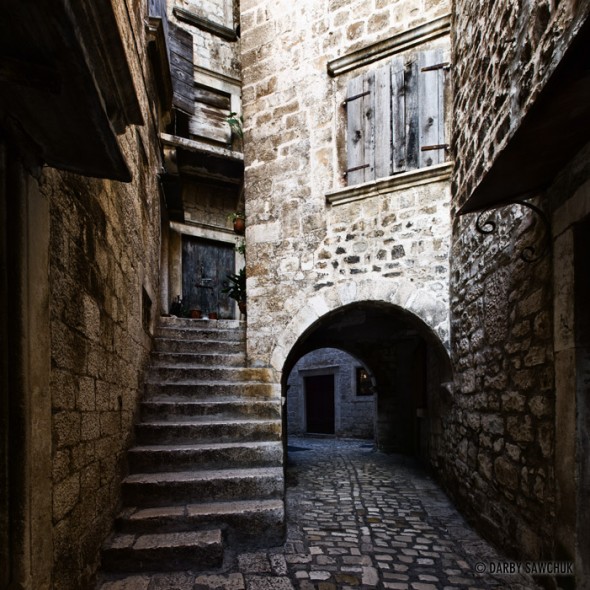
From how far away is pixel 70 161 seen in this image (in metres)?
1.58

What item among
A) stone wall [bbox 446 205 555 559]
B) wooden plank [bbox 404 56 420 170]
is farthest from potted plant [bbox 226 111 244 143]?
stone wall [bbox 446 205 555 559]

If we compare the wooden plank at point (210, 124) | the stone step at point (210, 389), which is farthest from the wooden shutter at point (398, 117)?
the wooden plank at point (210, 124)

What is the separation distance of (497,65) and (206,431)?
3.51 meters

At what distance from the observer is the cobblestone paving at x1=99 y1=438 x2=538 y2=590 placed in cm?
254

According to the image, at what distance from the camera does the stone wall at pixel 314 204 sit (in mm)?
4352

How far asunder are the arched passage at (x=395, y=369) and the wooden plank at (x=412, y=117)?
83.2 inches

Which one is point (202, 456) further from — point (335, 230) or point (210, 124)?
point (210, 124)

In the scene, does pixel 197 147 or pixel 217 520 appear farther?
pixel 197 147

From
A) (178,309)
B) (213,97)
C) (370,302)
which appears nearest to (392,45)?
(370,302)

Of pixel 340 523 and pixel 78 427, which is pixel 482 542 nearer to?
pixel 340 523

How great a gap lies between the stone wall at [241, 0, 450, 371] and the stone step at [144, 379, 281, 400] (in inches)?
15.2

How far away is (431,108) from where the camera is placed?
4.34 m

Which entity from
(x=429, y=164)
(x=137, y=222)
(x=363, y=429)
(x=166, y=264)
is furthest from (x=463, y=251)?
(x=363, y=429)

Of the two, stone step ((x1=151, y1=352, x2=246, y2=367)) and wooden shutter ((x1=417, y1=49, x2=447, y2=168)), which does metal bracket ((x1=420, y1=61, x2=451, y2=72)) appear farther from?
stone step ((x1=151, y1=352, x2=246, y2=367))
